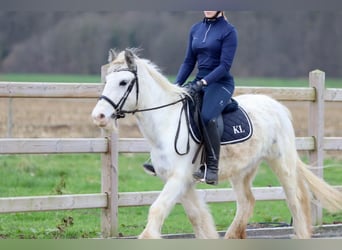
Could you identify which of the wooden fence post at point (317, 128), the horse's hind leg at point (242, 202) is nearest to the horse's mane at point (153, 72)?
the horse's hind leg at point (242, 202)

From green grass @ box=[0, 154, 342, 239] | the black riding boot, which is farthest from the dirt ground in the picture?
the black riding boot

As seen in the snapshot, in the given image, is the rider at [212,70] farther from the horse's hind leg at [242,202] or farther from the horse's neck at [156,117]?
the horse's hind leg at [242,202]

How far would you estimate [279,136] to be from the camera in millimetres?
8031

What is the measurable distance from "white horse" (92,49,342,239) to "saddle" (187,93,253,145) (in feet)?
0.24

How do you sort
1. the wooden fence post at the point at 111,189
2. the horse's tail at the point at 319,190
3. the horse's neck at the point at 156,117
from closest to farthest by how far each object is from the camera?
1. the horse's neck at the point at 156,117
2. the horse's tail at the point at 319,190
3. the wooden fence post at the point at 111,189

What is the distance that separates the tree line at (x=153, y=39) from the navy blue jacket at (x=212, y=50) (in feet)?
81.7

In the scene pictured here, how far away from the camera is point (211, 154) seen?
278 inches

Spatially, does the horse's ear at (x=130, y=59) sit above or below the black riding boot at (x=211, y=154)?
above

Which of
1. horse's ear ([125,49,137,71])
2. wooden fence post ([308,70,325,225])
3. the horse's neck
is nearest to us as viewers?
horse's ear ([125,49,137,71])

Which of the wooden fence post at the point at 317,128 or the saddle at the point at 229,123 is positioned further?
the wooden fence post at the point at 317,128

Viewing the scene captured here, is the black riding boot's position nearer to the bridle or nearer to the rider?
the rider

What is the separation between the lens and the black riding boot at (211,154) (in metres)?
7.04

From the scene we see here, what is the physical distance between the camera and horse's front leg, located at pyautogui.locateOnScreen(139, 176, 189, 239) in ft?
21.1
